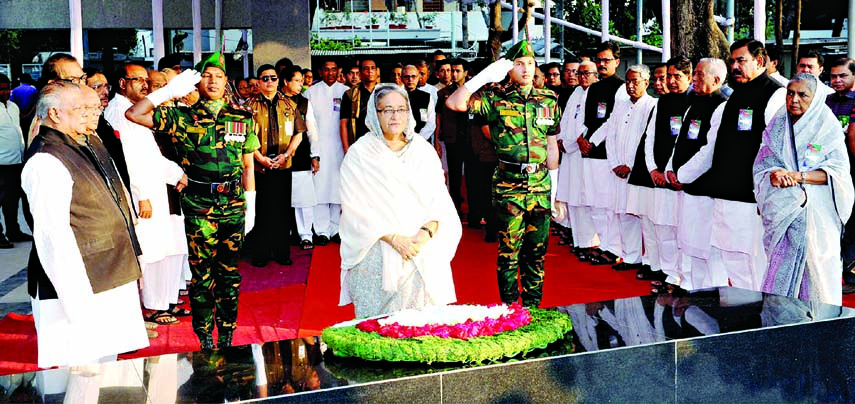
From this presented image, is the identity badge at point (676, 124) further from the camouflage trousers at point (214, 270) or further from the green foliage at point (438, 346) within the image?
the green foliage at point (438, 346)

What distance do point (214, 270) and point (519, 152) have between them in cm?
195

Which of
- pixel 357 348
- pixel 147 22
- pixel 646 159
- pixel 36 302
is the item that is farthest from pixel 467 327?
pixel 147 22

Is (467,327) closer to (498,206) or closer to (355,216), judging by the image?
(355,216)

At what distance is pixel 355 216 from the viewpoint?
545cm

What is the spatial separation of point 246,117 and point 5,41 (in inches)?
1366

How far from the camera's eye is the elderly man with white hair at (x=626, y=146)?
27.5 feet

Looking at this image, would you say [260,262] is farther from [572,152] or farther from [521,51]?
[521,51]

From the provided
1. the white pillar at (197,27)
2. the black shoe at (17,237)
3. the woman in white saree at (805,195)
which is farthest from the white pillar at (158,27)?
the woman in white saree at (805,195)

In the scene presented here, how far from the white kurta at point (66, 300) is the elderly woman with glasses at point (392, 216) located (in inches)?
48.2

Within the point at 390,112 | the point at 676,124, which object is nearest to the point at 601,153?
the point at 676,124

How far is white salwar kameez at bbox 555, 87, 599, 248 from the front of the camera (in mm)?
9688

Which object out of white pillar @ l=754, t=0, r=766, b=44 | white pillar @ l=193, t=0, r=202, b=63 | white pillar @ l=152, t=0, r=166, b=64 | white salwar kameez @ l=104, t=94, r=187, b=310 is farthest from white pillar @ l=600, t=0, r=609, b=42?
white salwar kameez @ l=104, t=94, r=187, b=310

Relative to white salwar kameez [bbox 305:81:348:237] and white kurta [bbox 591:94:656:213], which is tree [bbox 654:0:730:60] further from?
white salwar kameez [bbox 305:81:348:237]

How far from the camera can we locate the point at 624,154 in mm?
8664
